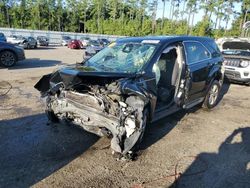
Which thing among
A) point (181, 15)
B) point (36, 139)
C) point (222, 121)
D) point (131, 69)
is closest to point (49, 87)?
point (36, 139)

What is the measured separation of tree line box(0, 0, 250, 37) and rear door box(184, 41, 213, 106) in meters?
46.8

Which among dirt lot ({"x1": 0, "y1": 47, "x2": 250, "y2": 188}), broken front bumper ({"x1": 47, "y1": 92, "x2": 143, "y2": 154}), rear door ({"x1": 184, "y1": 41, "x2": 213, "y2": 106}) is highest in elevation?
rear door ({"x1": 184, "y1": 41, "x2": 213, "y2": 106})

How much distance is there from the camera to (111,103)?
362 centimetres

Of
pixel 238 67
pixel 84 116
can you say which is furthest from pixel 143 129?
pixel 238 67

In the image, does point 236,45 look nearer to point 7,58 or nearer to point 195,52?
point 195,52

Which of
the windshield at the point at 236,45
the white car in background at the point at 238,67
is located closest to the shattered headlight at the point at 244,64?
the white car in background at the point at 238,67

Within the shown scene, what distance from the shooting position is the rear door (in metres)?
4.97

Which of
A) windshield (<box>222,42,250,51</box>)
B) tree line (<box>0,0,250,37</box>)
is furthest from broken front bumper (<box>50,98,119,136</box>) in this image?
tree line (<box>0,0,250,37</box>)

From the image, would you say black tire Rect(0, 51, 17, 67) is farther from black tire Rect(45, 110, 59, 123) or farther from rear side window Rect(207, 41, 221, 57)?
rear side window Rect(207, 41, 221, 57)

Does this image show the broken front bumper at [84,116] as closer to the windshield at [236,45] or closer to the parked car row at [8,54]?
the parked car row at [8,54]

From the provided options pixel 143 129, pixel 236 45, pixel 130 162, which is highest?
pixel 236 45

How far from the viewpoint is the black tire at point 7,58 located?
1127 cm

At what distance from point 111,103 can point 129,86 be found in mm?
365

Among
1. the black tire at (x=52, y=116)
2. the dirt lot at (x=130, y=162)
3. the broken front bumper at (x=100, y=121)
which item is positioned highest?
the broken front bumper at (x=100, y=121)
